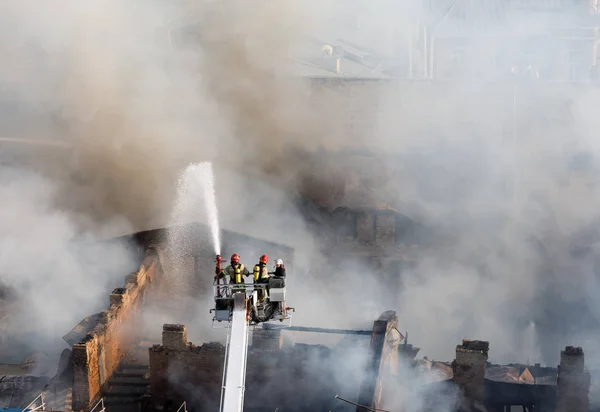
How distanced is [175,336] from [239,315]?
5763 millimetres

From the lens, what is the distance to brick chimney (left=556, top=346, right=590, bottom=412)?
614 inches

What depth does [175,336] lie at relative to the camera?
16.7 metres

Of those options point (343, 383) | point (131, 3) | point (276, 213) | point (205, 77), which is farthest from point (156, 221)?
point (343, 383)

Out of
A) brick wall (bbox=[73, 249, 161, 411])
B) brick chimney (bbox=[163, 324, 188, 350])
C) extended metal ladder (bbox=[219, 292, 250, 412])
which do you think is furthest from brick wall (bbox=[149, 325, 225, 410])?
extended metal ladder (bbox=[219, 292, 250, 412])

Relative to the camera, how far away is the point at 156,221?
2252 cm

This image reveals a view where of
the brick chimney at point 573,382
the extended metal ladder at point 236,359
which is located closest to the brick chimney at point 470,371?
the brick chimney at point 573,382

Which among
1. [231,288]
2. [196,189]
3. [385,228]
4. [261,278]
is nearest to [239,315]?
[231,288]

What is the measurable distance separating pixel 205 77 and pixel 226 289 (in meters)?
14.1

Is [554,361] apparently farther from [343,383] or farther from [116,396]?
[116,396]

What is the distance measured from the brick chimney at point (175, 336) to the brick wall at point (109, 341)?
99cm

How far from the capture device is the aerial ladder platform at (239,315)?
34.4 ft

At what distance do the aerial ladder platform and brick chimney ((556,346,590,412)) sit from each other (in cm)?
554

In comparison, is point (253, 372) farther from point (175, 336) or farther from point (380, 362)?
point (380, 362)

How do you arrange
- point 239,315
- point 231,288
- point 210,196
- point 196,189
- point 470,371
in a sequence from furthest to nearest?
point 196,189, point 210,196, point 470,371, point 231,288, point 239,315
